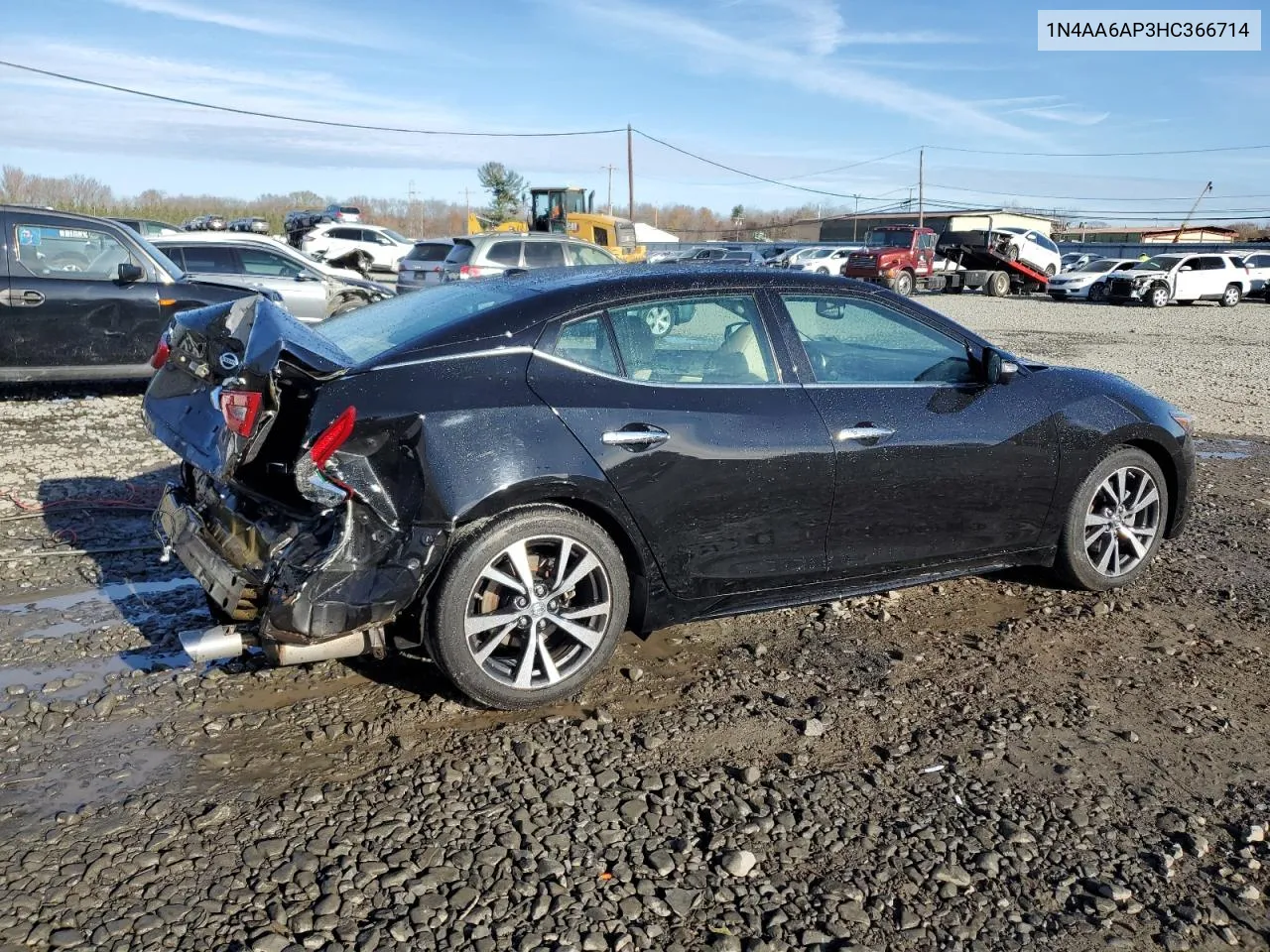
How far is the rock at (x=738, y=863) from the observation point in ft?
9.66

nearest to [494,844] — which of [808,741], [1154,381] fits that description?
[808,741]

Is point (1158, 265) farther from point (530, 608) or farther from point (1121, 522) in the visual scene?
point (530, 608)

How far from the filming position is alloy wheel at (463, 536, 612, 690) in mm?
3760

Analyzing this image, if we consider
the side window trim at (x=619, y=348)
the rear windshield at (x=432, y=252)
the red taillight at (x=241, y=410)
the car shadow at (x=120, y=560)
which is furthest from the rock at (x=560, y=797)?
the rear windshield at (x=432, y=252)

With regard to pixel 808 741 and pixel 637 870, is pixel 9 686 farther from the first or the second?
pixel 808 741

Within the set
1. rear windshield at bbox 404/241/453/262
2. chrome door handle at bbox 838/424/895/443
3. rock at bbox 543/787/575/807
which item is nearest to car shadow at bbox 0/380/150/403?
chrome door handle at bbox 838/424/895/443

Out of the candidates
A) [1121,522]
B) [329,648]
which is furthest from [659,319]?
[1121,522]

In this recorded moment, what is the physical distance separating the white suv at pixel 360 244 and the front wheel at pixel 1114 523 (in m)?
29.7

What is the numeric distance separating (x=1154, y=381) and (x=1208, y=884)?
38.4 ft

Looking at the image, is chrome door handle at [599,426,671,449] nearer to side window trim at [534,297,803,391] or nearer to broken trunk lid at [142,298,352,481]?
side window trim at [534,297,803,391]

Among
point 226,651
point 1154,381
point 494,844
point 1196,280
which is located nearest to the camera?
point 494,844

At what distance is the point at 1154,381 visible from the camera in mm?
13281

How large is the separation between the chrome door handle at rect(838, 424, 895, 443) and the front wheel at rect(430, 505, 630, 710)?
42.6 inches

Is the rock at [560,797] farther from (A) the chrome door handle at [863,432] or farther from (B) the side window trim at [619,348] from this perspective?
(A) the chrome door handle at [863,432]
